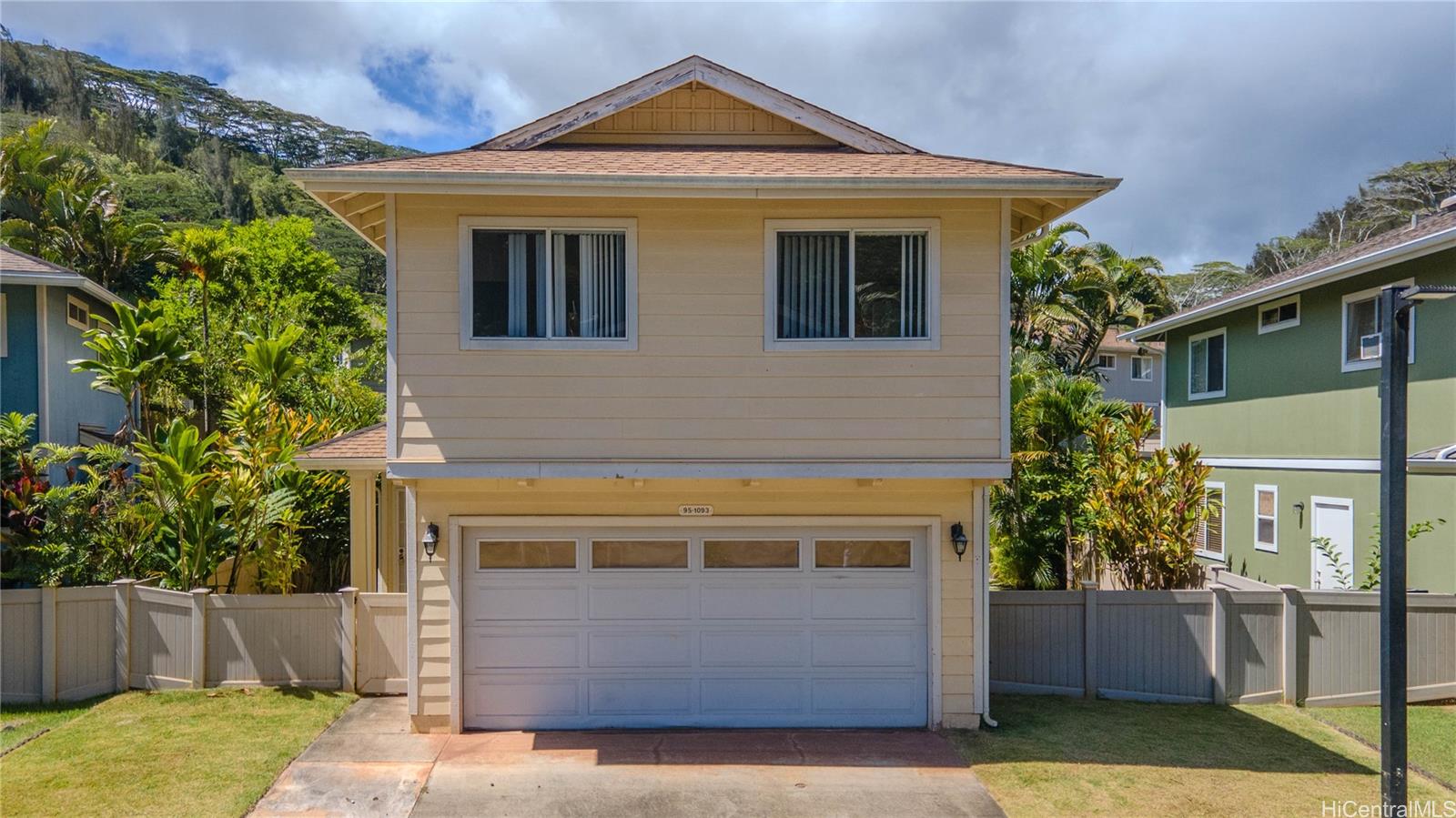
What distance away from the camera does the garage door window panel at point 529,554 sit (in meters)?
7.70

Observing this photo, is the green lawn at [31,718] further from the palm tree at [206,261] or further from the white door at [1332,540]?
the white door at [1332,540]

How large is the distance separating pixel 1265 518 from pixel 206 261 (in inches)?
777

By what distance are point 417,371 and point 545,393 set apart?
115cm

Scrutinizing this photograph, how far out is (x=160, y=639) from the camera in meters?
8.46

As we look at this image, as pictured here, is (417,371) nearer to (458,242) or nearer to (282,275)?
(458,242)

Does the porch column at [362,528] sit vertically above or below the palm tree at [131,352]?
below

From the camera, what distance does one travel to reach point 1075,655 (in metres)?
8.71

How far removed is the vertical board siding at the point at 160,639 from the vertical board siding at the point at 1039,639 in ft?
28.5

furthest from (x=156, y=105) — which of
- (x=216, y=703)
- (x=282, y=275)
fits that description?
(x=216, y=703)

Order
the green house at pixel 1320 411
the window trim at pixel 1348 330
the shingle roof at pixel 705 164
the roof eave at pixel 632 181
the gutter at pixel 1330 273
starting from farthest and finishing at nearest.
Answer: the window trim at pixel 1348 330 < the green house at pixel 1320 411 < the gutter at pixel 1330 273 < the shingle roof at pixel 705 164 < the roof eave at pixel 632 181

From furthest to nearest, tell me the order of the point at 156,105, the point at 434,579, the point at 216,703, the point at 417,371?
the point at 156,105 → the point at 216,703 → the point at 434,579 → the point at 417,371

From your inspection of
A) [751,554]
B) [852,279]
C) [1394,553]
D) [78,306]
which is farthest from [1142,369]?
[78,306]

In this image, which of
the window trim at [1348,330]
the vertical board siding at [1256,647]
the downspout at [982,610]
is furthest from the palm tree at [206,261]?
the window trim at [1348,330]

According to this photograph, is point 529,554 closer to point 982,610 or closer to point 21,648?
point 982,610
